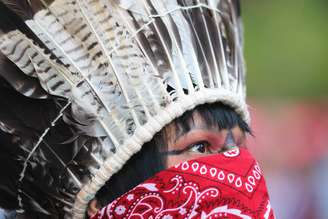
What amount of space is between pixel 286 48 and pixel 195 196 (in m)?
5.26

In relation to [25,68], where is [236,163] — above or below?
below

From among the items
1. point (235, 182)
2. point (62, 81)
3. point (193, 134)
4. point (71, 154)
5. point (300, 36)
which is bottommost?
point (300, 36)

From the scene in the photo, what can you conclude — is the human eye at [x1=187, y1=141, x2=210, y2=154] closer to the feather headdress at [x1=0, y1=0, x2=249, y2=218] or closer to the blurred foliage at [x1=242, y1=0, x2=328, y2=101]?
the feather headdress at [x1=0, y1=0, x2=249, y2=218]

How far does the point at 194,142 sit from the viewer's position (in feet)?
6.69

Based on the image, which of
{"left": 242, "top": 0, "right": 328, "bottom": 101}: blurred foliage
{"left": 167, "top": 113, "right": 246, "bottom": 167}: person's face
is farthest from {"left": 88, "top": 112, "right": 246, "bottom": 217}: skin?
{"left": 242, "top": 0, "right": 328, "bottom": 101}: blurred foliage

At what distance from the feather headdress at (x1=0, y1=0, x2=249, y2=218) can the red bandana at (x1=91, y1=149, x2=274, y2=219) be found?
11 centimetres

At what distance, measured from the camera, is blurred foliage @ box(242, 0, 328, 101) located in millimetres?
6715

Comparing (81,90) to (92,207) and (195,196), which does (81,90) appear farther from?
(195,196)

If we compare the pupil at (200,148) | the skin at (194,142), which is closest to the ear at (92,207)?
the skin at (194,142)

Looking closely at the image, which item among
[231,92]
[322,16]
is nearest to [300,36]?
[322,16]

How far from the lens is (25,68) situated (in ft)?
Result: 6.54

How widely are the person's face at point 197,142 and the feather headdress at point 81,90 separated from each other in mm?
71

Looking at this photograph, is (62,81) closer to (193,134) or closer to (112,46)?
(112,46)

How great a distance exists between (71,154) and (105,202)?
0.18 meters
